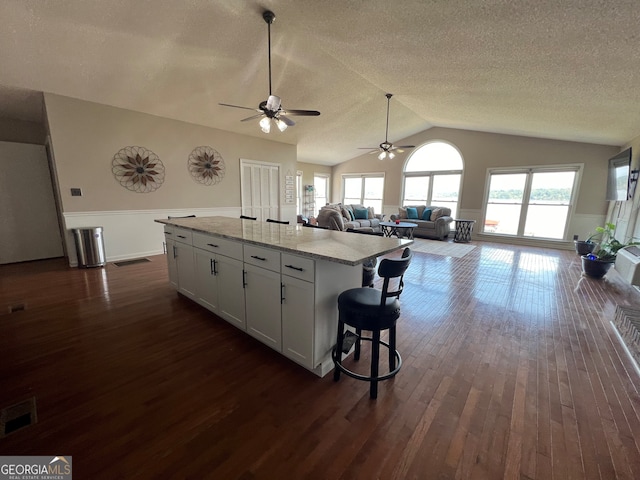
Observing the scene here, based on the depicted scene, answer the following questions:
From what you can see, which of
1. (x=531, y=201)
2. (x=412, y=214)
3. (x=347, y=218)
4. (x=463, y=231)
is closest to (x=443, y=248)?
(x=463, y=231)

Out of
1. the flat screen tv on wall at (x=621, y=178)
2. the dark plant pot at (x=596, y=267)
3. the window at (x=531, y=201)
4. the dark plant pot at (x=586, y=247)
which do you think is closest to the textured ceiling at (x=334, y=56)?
the flat screen tv on wall at (x=621, y=178)

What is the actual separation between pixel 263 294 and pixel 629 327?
324 cm

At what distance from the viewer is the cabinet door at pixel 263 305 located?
1.97 m

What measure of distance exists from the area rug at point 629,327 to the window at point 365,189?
7.38 meters

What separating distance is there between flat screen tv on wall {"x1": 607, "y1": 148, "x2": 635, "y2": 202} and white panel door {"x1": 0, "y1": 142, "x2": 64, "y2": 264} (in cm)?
1039

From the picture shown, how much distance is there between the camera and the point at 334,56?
3.76m

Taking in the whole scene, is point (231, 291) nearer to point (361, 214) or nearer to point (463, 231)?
point (361, 214)

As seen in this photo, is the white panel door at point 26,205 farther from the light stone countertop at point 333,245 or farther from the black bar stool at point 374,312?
the black bar stool at point 374,312

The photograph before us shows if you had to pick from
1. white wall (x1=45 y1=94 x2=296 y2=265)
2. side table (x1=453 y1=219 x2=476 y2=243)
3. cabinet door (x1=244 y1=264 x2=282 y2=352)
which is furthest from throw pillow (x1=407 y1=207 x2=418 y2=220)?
cabinet door (x1=244 y1=264 x2=282 y2=352)

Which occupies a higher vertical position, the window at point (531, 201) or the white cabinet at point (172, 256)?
the window at point (531, 201)

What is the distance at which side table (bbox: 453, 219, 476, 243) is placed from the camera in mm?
7262

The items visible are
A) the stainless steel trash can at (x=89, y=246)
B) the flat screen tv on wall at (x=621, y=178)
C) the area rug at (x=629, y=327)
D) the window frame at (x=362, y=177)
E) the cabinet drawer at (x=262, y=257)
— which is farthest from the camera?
the window frame at (x=362, y=177)

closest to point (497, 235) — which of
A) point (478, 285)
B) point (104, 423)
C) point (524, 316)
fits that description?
point (478, 285)

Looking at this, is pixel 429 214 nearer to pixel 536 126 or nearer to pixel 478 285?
pixel 536 126
